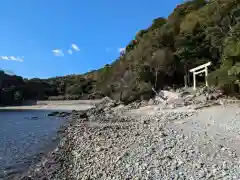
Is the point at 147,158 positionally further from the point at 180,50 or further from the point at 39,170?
the point at 180,50

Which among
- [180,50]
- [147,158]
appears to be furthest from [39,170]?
[180,50]

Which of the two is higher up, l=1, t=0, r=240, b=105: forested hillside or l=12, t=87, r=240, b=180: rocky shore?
l=1, t=0, r=240, b=105: forested hillside

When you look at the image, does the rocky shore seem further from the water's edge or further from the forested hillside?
the forested hillside

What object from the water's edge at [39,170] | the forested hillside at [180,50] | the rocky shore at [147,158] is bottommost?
the water's edge at [39,170]

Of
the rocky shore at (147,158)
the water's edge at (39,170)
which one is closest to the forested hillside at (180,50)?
the rocky shore at (147,158)

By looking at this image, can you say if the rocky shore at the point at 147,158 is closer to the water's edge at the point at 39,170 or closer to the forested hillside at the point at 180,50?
the water's edge at the point at 39,170

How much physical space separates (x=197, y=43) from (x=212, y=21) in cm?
265

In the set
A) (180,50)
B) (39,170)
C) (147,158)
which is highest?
(180,50)

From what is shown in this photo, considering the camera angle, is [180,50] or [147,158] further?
[180,50]

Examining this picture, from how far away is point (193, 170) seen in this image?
327 inches

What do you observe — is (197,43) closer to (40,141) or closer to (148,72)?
(148,72)

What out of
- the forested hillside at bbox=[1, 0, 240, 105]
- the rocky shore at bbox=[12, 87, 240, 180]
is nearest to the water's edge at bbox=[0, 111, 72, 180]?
the rocky shore at bbox=[12, 87, 240, 180]

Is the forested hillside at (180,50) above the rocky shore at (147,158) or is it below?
above

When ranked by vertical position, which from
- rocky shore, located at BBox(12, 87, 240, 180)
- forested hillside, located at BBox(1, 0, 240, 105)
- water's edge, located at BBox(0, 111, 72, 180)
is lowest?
water's edge, located at BBox(0, 111, 72, 180)
